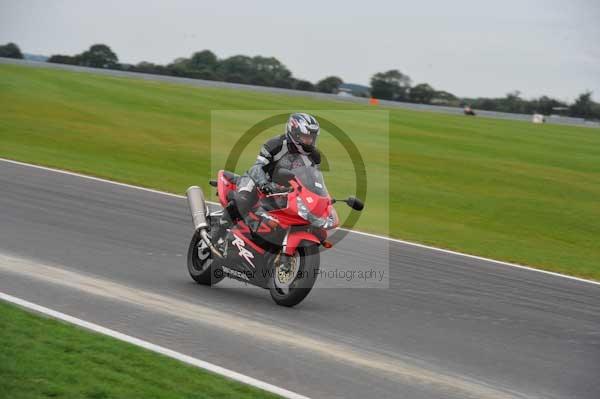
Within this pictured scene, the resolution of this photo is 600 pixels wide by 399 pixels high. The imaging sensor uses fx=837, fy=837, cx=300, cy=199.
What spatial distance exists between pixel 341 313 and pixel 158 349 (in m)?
2.53

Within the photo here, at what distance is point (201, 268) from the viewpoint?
9.69 metres

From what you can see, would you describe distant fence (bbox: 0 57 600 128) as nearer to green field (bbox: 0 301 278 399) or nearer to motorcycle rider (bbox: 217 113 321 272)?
motorcycle rider (bbox: 217 113 321 272)

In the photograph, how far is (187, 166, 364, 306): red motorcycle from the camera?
834cm

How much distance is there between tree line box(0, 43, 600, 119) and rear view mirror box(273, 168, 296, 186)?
50886 mm

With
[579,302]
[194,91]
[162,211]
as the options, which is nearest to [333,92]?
[194,91]

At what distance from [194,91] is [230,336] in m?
39.5

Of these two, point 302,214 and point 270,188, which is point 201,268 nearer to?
point 270,188

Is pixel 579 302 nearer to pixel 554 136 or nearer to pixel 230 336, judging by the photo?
pixel 230 336

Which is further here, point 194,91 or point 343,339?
point 194,91

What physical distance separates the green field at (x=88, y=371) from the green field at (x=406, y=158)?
827 centimetres

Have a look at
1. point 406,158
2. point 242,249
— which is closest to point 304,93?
point 406,158

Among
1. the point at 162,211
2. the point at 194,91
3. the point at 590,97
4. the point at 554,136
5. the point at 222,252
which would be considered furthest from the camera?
the point at 590,97

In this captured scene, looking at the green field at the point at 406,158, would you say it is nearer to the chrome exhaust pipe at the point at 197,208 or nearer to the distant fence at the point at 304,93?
the chrome exhaust pipe at the point at 197,208

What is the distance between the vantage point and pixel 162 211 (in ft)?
47.3
